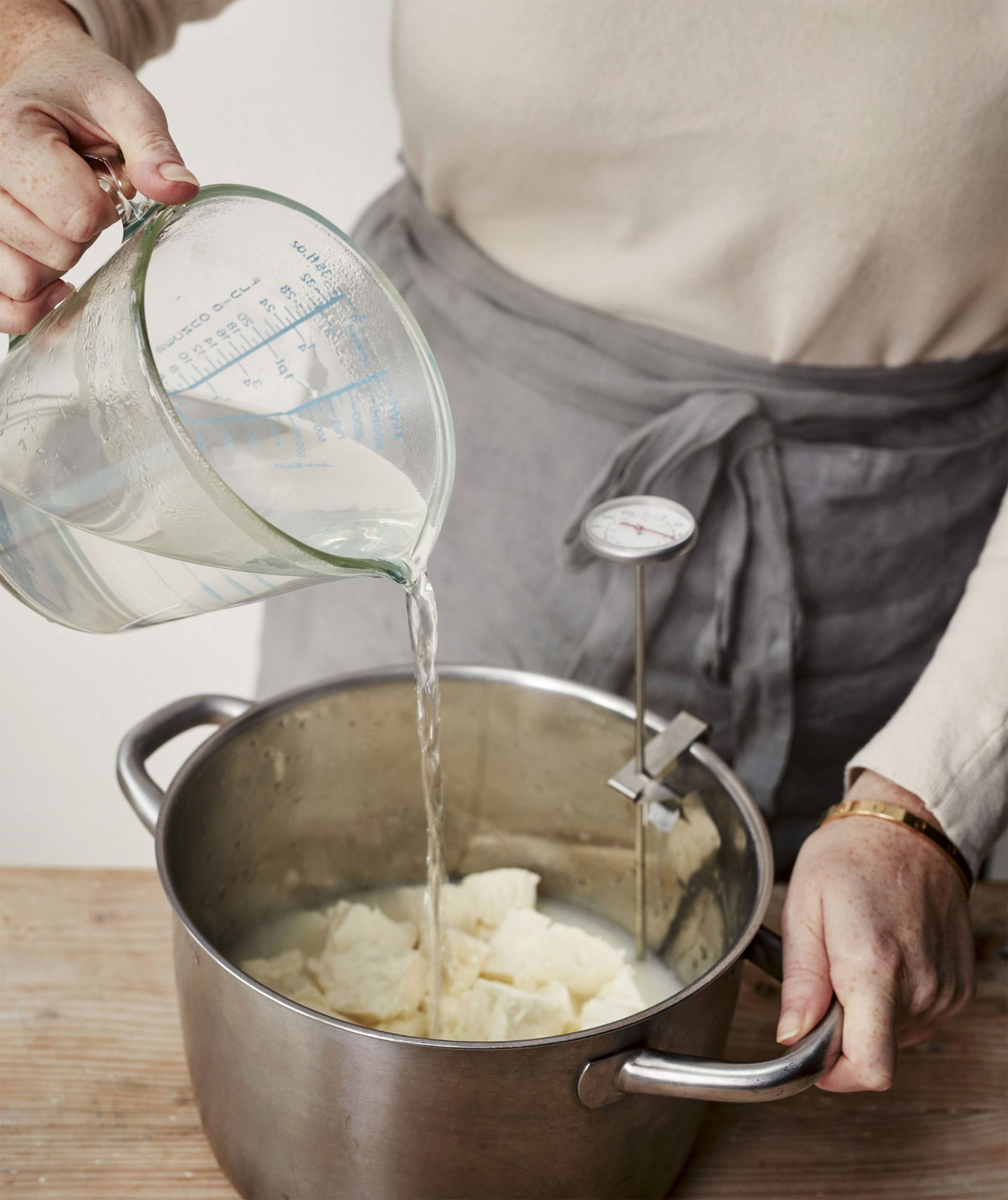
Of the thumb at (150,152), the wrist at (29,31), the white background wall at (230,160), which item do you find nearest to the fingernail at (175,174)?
the thumb at (150,152)

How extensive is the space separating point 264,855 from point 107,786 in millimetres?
761

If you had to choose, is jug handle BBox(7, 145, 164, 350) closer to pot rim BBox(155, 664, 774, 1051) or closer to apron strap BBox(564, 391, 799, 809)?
pot rim BBox(155, 664, 774, 1051)

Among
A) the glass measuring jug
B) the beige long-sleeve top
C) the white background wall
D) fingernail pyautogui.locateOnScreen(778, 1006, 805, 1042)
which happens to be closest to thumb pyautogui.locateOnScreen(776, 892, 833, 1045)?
fingernail pyautogui.locateOnScreen(778, 1006, 805, 1042)

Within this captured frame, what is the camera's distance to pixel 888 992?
0.52 meters

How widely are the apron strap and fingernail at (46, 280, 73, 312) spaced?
0.35m

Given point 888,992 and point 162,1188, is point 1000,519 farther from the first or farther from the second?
point 162,1188

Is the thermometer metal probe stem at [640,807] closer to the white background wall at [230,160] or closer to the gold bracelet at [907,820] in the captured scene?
the gold bracelet at [907,820]

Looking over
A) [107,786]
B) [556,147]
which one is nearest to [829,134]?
[556,147]

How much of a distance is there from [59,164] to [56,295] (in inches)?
2.6

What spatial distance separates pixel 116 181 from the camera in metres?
0.53

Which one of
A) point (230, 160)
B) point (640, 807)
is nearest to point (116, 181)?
point (640, 807)

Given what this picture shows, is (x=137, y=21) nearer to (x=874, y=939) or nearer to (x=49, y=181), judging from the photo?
(x=49, y=181)

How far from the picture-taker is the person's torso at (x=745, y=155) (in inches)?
26.1

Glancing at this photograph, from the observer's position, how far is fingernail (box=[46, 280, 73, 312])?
55 cm
